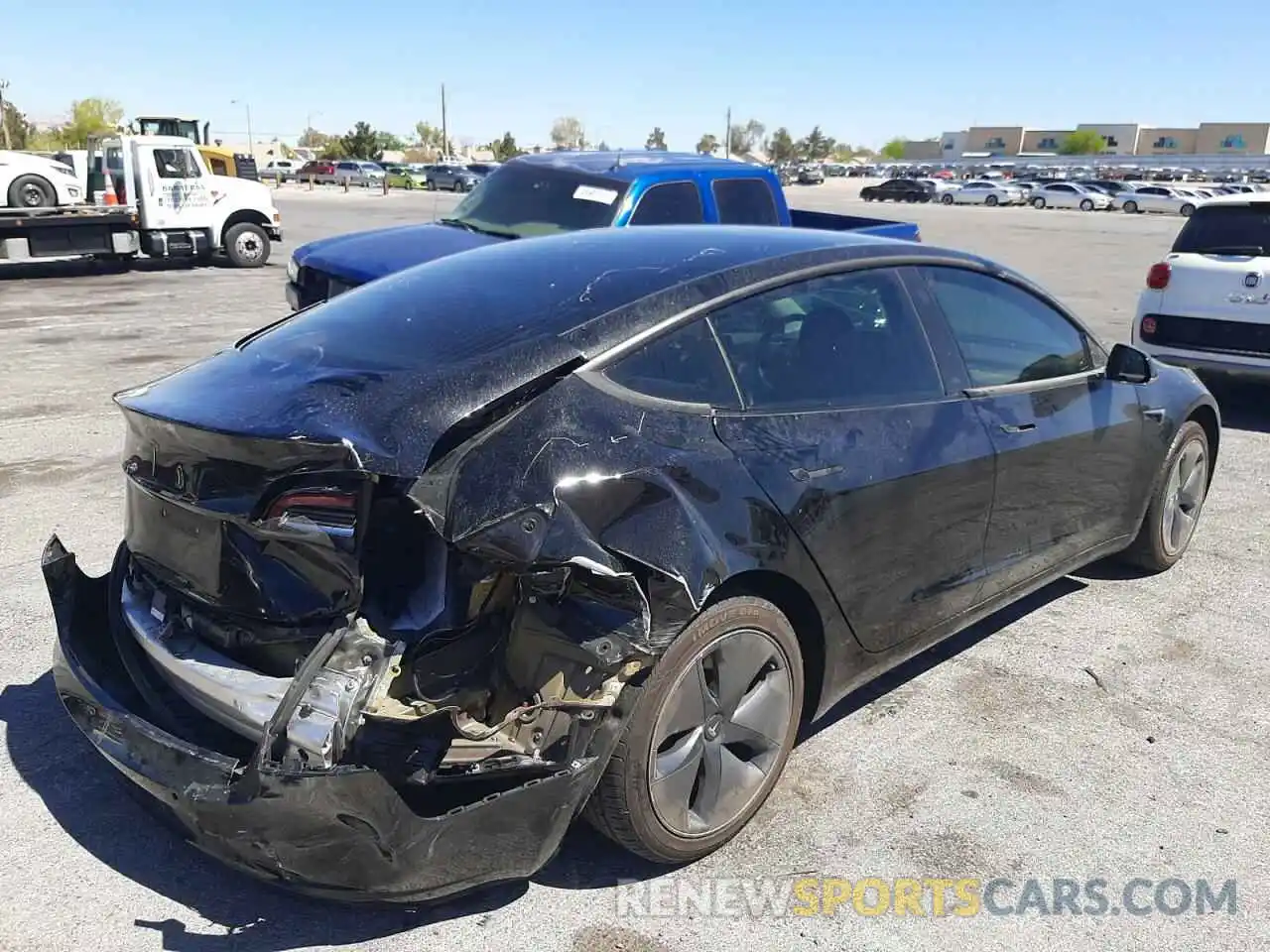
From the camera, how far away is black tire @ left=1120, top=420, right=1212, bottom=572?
4875mm

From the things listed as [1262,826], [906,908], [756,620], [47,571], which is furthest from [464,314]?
[1262,826]

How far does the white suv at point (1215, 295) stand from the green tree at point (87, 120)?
68710 mm

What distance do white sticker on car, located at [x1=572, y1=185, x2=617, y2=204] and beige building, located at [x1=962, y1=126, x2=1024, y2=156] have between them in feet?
530

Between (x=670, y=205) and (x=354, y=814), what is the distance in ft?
22.4

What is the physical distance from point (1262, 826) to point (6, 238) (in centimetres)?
1738

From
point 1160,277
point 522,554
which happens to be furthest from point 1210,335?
point 522,554

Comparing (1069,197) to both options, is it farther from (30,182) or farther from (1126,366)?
(1126,366)

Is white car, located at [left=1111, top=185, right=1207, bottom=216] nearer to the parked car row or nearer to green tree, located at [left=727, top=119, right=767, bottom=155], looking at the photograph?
the parked car row

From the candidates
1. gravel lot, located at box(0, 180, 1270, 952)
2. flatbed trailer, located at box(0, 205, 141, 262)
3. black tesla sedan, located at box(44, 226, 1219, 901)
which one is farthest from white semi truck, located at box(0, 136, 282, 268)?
black tesla sedan, located at box(44, 226, 1219, 901)

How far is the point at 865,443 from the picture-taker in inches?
128

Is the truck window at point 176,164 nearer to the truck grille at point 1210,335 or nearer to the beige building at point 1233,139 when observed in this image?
the truck grille at point 1210,335

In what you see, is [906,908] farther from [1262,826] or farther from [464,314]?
[464,314]

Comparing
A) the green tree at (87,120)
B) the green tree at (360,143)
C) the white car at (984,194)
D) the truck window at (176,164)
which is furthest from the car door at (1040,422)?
the green tree at (360,143)

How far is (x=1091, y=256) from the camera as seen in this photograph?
23969mm
